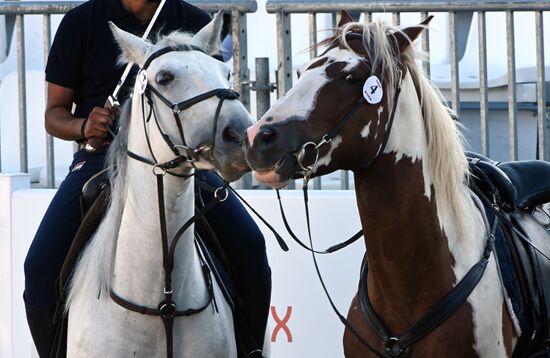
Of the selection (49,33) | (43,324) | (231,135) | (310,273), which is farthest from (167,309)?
(49,33)

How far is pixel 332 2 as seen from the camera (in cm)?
639

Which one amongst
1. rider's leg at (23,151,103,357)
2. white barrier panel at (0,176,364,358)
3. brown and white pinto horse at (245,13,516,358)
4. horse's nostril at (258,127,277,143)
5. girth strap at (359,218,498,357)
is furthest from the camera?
white barrier panel at (0,176,364,358)

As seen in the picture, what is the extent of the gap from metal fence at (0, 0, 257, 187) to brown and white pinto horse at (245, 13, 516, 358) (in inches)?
92.0

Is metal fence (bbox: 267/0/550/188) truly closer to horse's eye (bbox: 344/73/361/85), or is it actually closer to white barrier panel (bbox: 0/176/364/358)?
white barrier panel (bbox: 0/176/364/358)

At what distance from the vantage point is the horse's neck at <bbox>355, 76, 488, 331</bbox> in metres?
4.00

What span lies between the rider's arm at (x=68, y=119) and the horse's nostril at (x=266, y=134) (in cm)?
90

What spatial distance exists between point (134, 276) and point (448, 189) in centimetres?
126

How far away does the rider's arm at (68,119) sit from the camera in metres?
4.34

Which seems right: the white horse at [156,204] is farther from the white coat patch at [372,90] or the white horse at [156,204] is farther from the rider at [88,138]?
the white coat patch at [372,90]

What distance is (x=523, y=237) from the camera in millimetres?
4531

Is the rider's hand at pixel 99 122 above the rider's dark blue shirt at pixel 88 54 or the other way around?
the other way around

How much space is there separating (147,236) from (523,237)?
5.28 ft

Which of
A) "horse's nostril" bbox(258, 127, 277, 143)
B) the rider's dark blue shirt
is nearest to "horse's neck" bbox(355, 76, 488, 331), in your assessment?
"horse's nostril" bbox(258, 127, 277, 143)

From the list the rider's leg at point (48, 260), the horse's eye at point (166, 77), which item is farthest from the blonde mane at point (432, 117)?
the rider's leg at point (48, 260)
